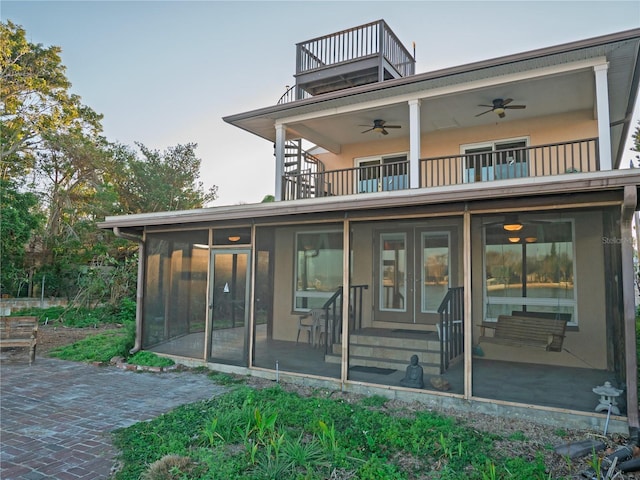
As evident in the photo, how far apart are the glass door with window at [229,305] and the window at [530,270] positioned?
12.8ft

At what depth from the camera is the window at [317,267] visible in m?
6.60

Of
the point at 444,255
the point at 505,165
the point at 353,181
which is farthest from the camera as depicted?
the point at 353,181

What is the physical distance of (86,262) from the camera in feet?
55.4

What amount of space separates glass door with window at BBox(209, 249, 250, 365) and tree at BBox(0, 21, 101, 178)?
14484 millimetres

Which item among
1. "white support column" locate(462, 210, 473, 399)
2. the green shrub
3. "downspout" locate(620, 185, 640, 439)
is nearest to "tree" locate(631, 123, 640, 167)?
"downspout" locate(620, 185, 640, 439)

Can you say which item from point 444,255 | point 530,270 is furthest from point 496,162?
point 530,270

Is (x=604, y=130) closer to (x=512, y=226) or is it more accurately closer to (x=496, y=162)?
(x=512, y=226)

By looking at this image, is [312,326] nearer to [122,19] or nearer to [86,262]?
[122,19]

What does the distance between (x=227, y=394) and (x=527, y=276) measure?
4795mm

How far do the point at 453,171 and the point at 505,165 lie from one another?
972mm

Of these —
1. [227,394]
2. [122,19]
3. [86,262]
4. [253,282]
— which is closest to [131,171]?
[86,262]

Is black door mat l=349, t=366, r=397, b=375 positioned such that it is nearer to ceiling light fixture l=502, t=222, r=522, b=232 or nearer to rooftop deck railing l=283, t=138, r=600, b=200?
ceiling light fixture l=502, t=222, r=522, b=232

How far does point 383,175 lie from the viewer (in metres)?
9.25

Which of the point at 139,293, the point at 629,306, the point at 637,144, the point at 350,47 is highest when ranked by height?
the point at 350,47
